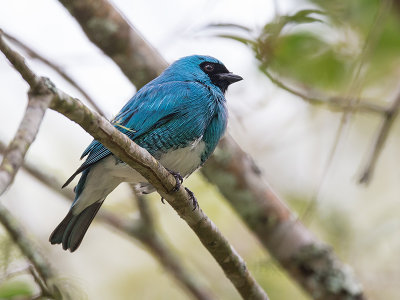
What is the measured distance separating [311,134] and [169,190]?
4.39m

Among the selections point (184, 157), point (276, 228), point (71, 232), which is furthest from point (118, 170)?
point (276, 228)

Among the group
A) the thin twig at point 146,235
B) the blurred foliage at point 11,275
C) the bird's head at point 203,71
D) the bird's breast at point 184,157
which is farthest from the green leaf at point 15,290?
the bird's head at point 203,71

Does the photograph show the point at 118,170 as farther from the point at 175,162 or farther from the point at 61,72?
the point at 61,72

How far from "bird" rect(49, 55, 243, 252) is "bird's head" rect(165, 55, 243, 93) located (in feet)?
0.61

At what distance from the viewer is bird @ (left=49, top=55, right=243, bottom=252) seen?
3613 mm

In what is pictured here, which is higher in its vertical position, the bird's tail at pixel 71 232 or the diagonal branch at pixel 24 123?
the diagonal branch at pixel 24 123

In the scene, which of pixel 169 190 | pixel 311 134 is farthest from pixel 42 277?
pixel 311 134

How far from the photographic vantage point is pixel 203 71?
441cm

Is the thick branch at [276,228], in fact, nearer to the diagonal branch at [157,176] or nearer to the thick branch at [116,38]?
the thick branch at [116,38]

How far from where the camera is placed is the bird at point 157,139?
3613 mm

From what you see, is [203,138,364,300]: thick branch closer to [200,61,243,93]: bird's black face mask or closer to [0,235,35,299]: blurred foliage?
[200,61,243,93]: bird's black face mask

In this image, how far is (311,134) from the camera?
7.12 metres

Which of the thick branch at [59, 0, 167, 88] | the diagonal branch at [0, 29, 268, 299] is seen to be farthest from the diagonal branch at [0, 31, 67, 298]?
the thick branch at [59, 0, 167, 88]

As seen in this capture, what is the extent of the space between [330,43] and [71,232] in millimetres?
2306
